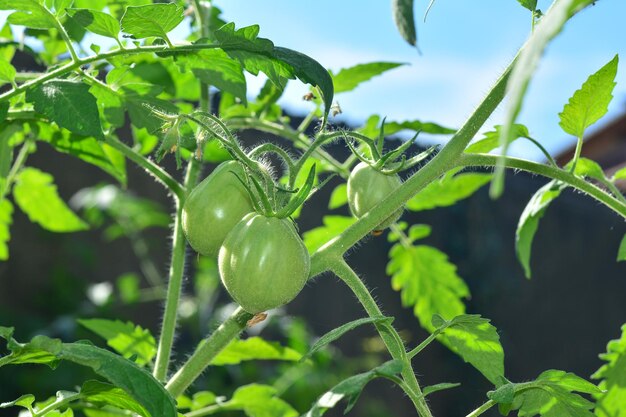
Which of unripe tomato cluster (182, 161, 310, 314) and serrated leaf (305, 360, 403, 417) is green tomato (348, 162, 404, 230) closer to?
unripe tomato cluster (182, 161, 310, 314)

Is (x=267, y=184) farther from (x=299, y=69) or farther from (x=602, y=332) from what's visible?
(x=602, y=332)

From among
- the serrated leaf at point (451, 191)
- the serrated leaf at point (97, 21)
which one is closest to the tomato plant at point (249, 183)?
the serrated leaf at point (97, 21)

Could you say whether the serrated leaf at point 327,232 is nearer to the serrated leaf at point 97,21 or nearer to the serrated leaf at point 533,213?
the serrated leaf at point 533,213

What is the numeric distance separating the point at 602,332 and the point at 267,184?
215 inches

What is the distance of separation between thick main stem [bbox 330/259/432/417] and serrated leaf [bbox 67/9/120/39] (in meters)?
0.27

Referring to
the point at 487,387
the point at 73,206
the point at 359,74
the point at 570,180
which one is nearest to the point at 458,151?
the point at 570,180

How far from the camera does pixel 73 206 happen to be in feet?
13.5

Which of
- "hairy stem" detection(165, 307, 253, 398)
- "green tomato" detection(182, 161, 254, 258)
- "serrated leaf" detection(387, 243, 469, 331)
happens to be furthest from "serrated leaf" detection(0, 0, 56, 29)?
"serrated leaf" detection(387, 243, 469, 331)

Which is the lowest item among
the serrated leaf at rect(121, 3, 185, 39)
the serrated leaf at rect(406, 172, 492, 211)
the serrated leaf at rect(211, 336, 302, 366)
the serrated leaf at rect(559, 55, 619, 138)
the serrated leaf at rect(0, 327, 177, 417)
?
the serrated leaf at rect(211, 336, 302, 366)

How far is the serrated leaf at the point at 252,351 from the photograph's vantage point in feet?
2.84

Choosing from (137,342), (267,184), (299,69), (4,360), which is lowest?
(137,342)

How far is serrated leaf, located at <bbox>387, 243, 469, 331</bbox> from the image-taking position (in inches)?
39.7

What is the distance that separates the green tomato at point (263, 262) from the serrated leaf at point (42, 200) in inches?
20.4

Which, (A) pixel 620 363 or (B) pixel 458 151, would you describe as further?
(A) pixel 620 363
